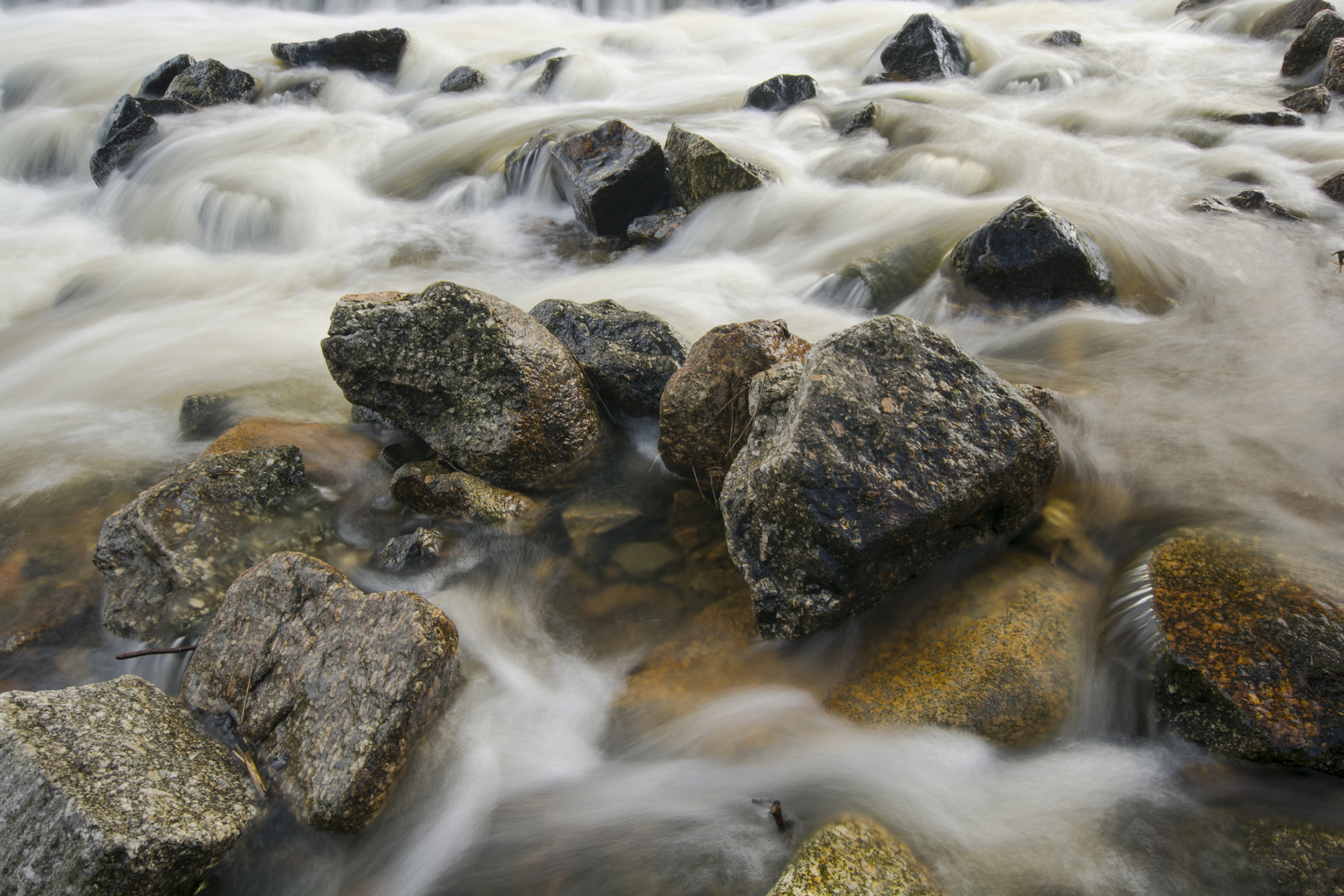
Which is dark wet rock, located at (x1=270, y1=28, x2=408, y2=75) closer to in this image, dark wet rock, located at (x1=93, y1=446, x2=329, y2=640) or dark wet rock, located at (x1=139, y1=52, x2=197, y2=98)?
dark wet rock, located at (x1=139, y1=52, x2=197, y2=98)

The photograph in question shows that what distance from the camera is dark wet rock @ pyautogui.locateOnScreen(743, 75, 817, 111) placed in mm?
10492

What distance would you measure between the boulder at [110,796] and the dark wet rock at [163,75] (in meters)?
12.3

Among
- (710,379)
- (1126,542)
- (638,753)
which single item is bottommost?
(638,753)

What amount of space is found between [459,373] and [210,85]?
417 inches

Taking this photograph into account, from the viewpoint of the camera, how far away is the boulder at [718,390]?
3980 mm

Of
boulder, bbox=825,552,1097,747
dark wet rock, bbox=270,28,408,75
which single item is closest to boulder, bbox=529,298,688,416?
boulder, bbox=825,552,1097,747

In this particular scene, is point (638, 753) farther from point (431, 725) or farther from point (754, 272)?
Result: point (754, 272)

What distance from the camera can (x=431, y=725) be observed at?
3.17 m

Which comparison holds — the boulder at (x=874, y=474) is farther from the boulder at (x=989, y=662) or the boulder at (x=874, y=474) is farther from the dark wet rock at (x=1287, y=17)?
the dark wet rock at (x=1287, y=17)

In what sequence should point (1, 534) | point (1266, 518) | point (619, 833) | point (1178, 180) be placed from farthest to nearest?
1. point (1178, 180)
2. point (1, 534)
3. point (1266, 518)
4. point (619, 833)

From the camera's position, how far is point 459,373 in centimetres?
419

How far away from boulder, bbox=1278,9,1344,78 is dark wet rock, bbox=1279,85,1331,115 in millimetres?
1185

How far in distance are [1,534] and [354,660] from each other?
2.94 meters

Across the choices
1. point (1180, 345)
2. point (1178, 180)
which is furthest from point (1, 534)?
point (1178, 180)
